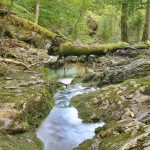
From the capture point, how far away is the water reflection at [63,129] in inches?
286

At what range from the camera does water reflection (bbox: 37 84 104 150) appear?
23.9 feet

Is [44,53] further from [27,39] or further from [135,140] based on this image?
[135,140]

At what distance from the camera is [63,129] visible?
800 centimetres

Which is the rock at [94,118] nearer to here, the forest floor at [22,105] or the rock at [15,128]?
the forest floor at [22,105]

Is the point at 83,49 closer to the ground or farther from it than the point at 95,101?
farther from it

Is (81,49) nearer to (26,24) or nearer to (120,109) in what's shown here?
(26,24)

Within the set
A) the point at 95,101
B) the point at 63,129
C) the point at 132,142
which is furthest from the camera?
the point at 95,101

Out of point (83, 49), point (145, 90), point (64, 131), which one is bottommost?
point (64, 131)

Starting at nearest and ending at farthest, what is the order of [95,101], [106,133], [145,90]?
[106,133] → [145,90] → [95,101]

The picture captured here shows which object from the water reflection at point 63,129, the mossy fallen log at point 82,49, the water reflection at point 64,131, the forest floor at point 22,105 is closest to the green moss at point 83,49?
the mossy fallen log at point 82,49

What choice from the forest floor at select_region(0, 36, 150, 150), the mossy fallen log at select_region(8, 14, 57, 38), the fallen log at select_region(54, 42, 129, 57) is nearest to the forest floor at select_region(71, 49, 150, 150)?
the forest floor at select_region(0, 36, 150, 150)

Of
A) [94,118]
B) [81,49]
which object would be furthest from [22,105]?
[81,49]

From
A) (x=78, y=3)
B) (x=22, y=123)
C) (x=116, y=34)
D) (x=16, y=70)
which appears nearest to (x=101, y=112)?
(x=22, y=123)

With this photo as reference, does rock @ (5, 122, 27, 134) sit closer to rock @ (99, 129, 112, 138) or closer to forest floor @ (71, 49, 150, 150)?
forest floor @ (71, 49, 150, 150)
